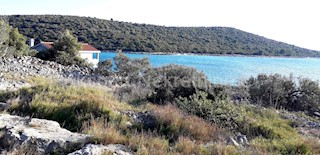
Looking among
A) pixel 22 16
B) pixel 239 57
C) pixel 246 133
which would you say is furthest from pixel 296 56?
pixel 246 133

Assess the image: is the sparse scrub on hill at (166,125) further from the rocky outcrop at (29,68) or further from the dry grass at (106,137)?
the rocky outcrop at (29,68)

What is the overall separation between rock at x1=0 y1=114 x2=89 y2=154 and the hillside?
53340 millimetres

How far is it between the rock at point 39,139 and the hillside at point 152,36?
53340 millimetres

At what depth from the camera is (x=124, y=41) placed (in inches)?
2552

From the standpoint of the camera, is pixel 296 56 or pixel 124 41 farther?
pixel 296 56

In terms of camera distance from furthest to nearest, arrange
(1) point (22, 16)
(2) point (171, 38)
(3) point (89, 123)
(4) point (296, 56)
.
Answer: (4) point (296, 56) → (2) point (171, 38) → (1) point (22, 16) → (3) point (89, 123)

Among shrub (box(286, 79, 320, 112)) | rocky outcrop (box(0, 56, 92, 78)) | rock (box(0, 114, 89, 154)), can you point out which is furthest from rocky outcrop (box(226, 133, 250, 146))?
rocky outcrop (box(0, 56, 92, 78))

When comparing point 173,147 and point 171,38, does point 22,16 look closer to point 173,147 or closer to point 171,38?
point 171,38

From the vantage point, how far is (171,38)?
84.0 m

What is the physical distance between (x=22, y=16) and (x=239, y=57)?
49.3m

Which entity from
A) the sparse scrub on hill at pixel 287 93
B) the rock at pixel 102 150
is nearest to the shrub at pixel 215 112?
the rock at pixel 102 150

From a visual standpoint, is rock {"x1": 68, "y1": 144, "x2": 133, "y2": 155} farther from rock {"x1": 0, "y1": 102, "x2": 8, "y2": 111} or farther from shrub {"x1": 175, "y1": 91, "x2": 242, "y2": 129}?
rock {"x1": 0, "y1": 102, "x2": 8, "y2": 111}

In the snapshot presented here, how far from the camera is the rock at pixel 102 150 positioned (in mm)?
4930

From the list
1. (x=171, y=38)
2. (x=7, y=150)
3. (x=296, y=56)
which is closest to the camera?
(x=7, y=150)
